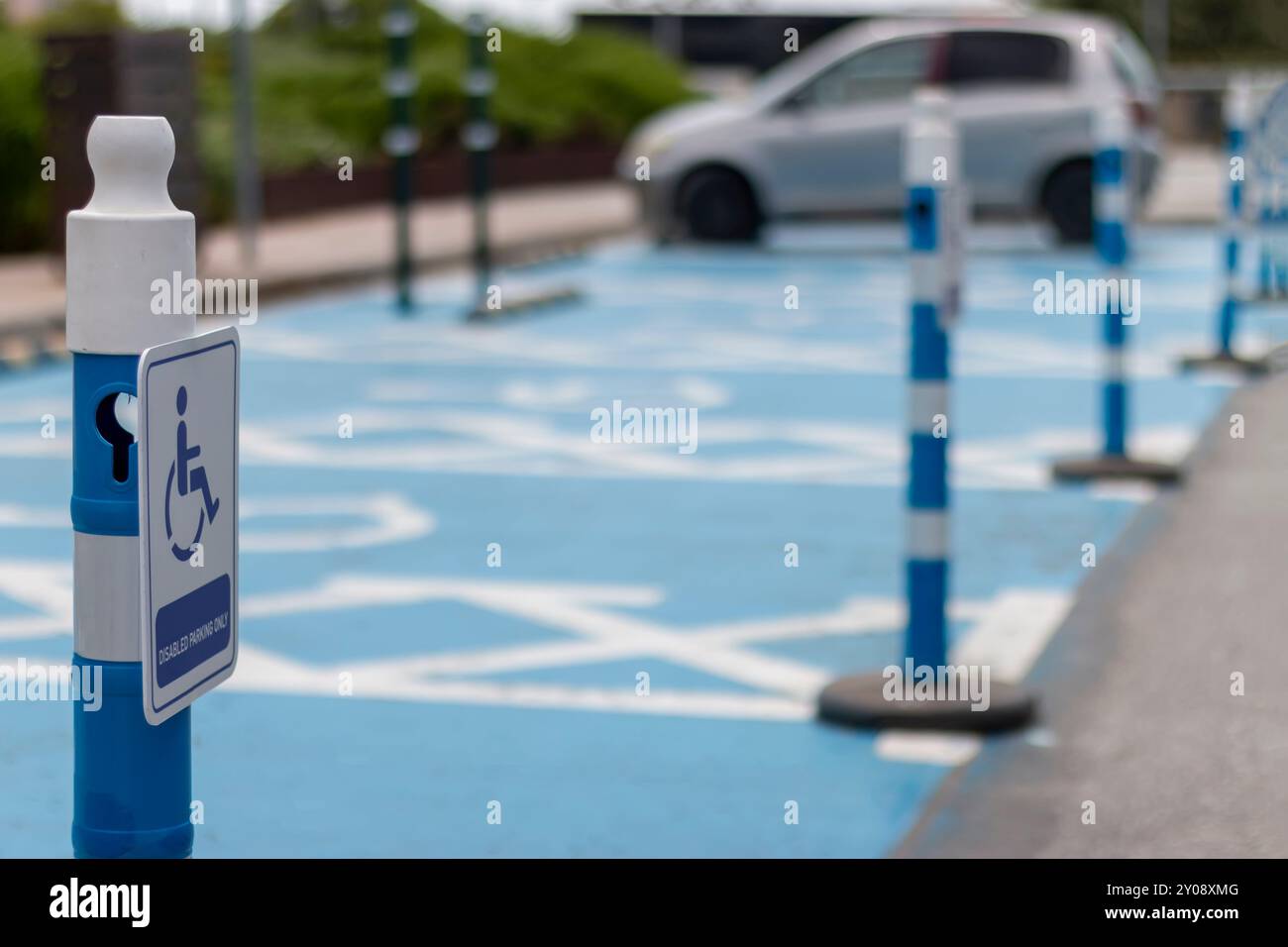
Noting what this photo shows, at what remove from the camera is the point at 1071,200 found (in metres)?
19.1

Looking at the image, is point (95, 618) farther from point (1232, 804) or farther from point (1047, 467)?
point (1047, 467)

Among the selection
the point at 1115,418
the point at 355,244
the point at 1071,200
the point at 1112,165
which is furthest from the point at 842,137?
the point at 1112,165

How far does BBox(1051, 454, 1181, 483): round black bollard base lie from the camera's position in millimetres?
8812

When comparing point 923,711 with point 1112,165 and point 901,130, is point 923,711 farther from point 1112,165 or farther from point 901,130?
point 901,130

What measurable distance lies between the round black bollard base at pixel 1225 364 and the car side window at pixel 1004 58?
7773 millimetres

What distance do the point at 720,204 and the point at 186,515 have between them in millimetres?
16914

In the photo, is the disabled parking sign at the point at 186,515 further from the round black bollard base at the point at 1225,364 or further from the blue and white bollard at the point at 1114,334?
the round black bollard base at the point at 1225,364

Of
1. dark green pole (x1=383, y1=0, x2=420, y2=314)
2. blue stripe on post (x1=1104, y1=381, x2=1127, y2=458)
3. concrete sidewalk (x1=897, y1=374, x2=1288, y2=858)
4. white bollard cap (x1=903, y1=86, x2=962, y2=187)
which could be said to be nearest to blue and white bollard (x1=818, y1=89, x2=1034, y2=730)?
white bollard cap (x1=903, y1=86, x2=962, y2=187)

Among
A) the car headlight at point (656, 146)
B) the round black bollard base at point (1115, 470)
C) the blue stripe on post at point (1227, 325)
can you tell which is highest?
the car headlight at point (656, 146)

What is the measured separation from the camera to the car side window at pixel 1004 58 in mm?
19359

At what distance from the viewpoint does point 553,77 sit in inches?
1204

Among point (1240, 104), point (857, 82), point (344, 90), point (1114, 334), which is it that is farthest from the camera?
point (344, 90)

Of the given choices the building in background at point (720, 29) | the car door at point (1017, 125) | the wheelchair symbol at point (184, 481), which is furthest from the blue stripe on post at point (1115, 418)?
the building in background at point (720, 29)
